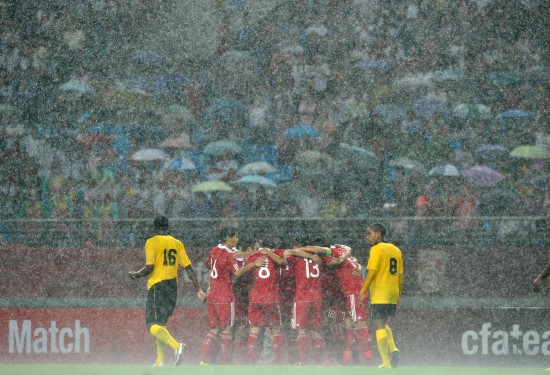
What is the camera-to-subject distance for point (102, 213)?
736 inches

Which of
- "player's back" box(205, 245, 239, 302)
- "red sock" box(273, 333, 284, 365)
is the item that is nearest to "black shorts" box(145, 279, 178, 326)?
"player's back" box(205, 245, 239, 302)

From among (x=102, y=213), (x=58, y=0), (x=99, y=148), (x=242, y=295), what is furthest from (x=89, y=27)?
(x=242, y=295)

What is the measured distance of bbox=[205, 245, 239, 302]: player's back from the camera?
1309 centimetres

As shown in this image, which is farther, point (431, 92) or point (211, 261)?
point (431, 92)

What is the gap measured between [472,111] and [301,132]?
3.36 meters

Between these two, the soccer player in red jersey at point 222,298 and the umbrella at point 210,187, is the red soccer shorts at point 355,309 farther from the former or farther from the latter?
the umbrella at point 210,187

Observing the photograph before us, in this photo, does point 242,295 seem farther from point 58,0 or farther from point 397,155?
point 58,0

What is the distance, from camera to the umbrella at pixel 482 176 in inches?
746

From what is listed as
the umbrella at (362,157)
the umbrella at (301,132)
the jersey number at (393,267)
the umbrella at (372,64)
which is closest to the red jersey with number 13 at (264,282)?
the jersey number at (393,267)

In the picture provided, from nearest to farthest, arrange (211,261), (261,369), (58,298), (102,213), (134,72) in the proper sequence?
(261,369), (211,261), (58,298), (102,213), (134,72)

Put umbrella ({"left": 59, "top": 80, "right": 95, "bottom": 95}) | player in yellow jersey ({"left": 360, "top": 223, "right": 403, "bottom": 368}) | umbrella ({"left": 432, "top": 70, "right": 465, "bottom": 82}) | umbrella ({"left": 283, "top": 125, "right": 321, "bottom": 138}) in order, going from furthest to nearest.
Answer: umbrella ({"left": 59, "top": 80, "right": 95, "bottom": 95}), umbrella ({"left": 432, "top": 70, "right": 465, "bottom": 82}), umbrella ({"left": 283, "top": 125, "right": 321, "bottom": 138}), player in yellow jersey ({"left": 360, "top": 223, "right": 403, "bottom": 368})

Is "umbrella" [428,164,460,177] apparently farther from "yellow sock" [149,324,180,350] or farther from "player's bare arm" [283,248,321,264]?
"yellow sock" [149,324,180,350]

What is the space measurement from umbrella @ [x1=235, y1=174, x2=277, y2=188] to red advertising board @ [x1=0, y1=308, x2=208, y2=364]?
4404 millimetres

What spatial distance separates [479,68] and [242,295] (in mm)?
9774
